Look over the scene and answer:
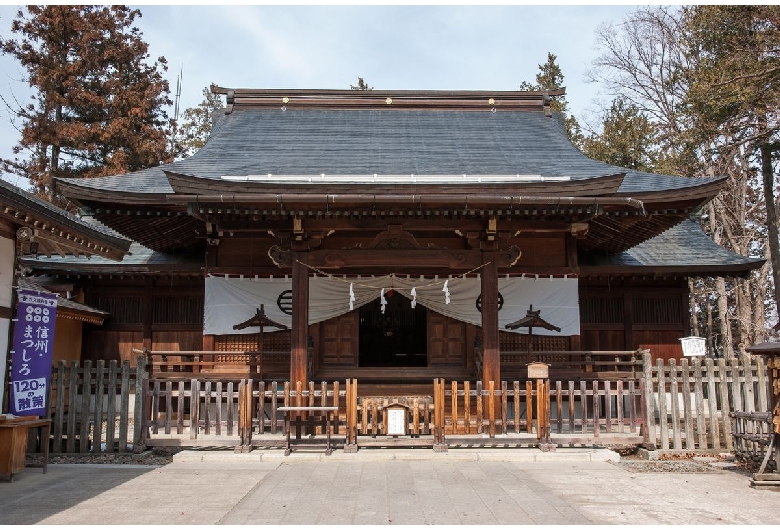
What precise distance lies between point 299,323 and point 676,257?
911 centimetres

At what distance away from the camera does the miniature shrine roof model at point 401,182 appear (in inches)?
385

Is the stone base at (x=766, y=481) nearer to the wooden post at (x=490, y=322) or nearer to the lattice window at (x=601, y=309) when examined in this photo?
the wooden post at (x=490, y=322)

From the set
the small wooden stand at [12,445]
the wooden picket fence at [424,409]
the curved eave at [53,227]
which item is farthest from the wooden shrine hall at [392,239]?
the small wooden stand at [12,445]

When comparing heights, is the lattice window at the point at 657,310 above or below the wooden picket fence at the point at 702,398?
above

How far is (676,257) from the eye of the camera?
1421 centimetres

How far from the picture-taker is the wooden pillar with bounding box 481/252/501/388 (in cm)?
1031

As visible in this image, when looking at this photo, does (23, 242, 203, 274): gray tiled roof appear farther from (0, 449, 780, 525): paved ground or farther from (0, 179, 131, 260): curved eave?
(0, 449, 780, 525): paved ground

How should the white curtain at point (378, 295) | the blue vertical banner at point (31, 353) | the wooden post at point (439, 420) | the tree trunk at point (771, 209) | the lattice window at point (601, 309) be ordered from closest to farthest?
the blue vertical banner at point (31, 353) < the wooden post at point (439, 420) < the white curtain at point (378, 295) < the lattice window at point (601, 309) < the tree trunk at point (771, 209)

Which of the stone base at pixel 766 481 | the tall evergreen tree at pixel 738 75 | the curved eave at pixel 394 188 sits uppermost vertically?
the tall evergreen tree at pixel 738 75

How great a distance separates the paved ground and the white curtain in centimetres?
379

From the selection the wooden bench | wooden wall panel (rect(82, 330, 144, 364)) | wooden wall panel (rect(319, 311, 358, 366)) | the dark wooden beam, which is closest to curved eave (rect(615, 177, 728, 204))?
the dark wooden beam

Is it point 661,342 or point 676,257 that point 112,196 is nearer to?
point 676,257

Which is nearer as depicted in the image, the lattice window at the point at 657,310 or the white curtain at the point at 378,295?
the white curtain at the point at 378,295

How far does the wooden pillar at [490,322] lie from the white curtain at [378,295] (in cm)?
143
